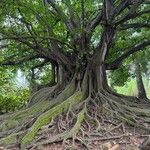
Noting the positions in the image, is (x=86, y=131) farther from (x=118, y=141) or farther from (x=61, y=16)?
(x=61, y=16)

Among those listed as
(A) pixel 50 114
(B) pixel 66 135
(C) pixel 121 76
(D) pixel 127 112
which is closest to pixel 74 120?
(A) pixel 50 114

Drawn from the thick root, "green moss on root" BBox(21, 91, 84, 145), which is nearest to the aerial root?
"green moss on root" BBox(21, 91, 84, 145)

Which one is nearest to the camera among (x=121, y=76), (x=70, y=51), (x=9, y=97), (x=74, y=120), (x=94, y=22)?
(x=74, y=120)

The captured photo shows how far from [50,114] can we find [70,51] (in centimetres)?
348

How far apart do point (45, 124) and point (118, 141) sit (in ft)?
6.21

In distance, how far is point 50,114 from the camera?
32.5 ft

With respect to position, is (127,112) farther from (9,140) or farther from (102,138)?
(9,140)


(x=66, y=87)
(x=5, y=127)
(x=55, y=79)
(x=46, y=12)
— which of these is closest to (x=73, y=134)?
(x=5, y=127)

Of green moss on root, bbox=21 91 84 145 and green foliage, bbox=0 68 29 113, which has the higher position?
green foliage, bbox=0 68 29 113

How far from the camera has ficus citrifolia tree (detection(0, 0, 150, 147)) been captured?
1026cm

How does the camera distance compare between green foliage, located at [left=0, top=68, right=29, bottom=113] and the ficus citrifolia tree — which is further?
green foliage, located at [left=0, top=68, right=29, bottom=113]

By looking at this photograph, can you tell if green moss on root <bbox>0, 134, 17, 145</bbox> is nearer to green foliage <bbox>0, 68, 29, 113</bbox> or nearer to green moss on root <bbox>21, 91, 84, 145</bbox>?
green moss on root <bbox>21, 91, 84, 145</bbox>

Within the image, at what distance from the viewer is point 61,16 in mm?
12219

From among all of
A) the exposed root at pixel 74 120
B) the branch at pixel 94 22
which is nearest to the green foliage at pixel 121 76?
the branch at pixel 94 22
